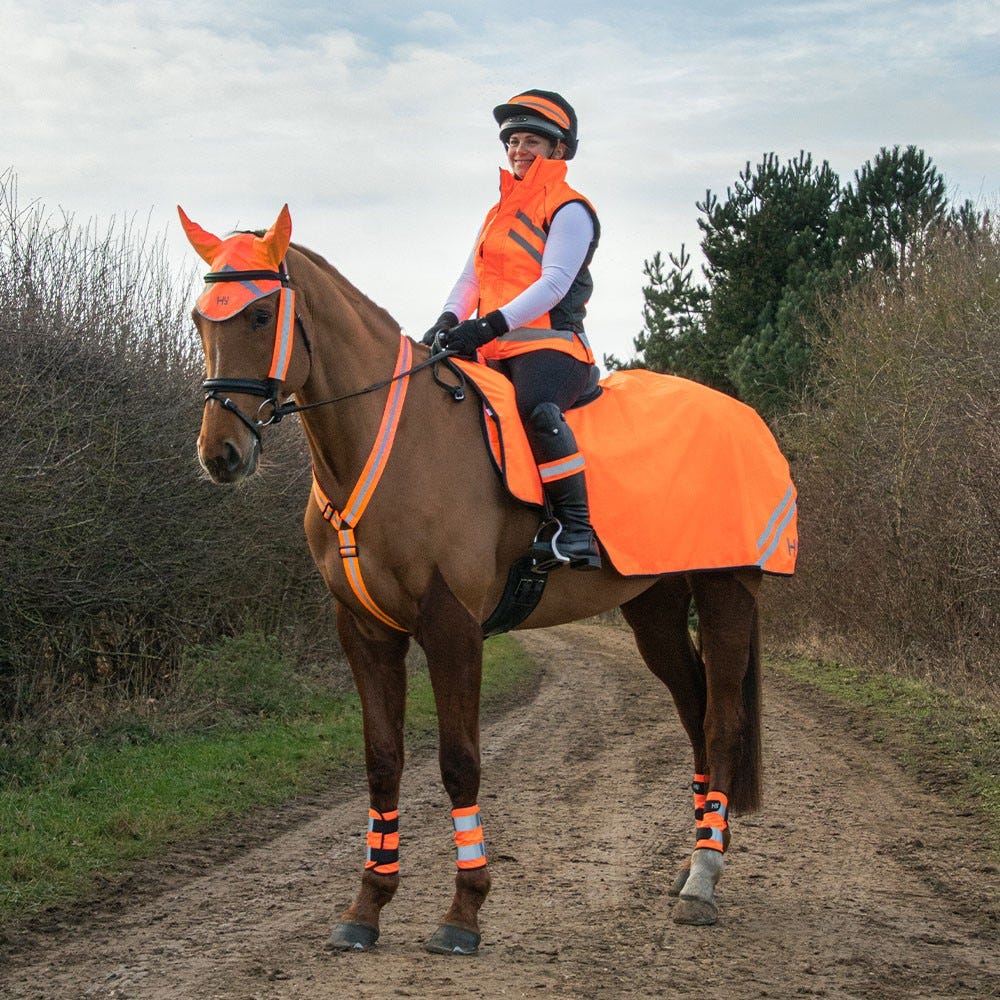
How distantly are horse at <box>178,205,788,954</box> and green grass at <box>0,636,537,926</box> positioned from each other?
1.89 meters

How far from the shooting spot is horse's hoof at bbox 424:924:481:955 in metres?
4.67

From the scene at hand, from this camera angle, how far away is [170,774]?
8.44 metres

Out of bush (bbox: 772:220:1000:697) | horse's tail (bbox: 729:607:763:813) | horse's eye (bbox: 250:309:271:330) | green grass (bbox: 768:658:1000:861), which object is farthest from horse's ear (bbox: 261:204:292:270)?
bush (bbox: 772:220:1000:697)

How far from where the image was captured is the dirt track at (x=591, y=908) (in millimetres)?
4352

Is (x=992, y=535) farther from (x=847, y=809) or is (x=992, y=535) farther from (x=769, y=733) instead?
(x=847, y=809)

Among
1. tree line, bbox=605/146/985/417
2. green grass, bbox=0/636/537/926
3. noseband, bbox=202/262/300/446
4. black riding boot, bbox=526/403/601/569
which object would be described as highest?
tree line, bbox=605/146/985/417

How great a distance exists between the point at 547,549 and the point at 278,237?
5.64 ft

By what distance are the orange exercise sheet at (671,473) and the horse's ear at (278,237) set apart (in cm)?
104

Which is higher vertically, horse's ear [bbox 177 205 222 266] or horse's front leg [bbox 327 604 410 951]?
horse's ear [bbox 177 205 222 266]

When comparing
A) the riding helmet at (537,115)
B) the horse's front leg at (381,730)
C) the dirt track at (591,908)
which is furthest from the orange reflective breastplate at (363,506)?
the riding helmet at (537,115)

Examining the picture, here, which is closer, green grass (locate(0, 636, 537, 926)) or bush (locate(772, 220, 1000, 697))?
green grass (locate(0, 636, 537, 926))

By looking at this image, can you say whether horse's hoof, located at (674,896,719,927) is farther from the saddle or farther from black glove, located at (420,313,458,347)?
black glove, located at (420,313,458,347)

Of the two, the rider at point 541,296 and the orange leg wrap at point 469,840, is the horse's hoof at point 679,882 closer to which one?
the orange leg wrap at point 469,840

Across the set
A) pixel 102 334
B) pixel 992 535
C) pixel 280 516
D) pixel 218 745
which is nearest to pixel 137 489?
pixel 102 334
